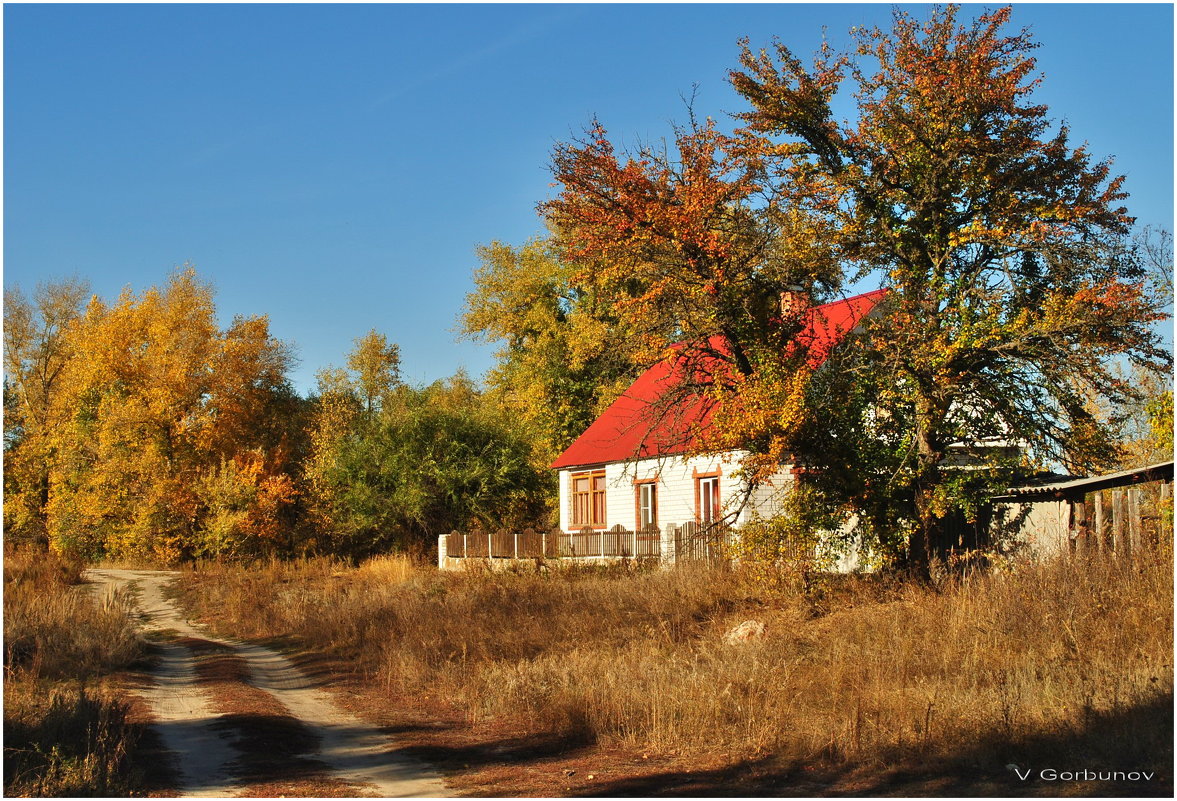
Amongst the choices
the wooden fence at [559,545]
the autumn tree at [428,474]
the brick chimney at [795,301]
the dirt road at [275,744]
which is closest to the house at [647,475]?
the wooden fence at [559,545]

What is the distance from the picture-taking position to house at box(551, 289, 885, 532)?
83.7 feet

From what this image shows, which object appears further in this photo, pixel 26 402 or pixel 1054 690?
pixel 26 402

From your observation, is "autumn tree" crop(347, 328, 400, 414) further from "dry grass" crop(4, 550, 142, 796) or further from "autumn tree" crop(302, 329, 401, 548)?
"dry grass" crop(4, 550, 142, 796)

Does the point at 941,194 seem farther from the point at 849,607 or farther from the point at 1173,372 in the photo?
the point at 849,607

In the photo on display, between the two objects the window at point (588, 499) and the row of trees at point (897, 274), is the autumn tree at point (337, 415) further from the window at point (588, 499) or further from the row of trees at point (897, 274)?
the row of trees at point (897, 274)

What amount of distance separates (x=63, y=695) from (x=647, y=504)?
70.2 feet

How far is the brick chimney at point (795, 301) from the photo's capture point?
61.3ft

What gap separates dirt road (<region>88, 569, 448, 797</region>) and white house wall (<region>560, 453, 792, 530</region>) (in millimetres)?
10775

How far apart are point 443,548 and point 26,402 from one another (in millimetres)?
25690

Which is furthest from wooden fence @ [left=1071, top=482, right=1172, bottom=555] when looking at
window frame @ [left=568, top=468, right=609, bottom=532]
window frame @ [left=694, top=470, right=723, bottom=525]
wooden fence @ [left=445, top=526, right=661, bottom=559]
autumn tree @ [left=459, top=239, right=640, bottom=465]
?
autumn tree @ [left=459, top=239, right=640, bottom=465]

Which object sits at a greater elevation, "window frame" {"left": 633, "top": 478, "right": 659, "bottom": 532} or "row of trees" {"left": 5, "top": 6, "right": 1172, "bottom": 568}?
"row of trees" {"left": 5, "top": 6, "right": 1172, "bottom": 568}

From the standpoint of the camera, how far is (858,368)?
58.0 feet

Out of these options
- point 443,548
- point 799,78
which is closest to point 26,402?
point 443,548

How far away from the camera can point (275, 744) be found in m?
10.4
